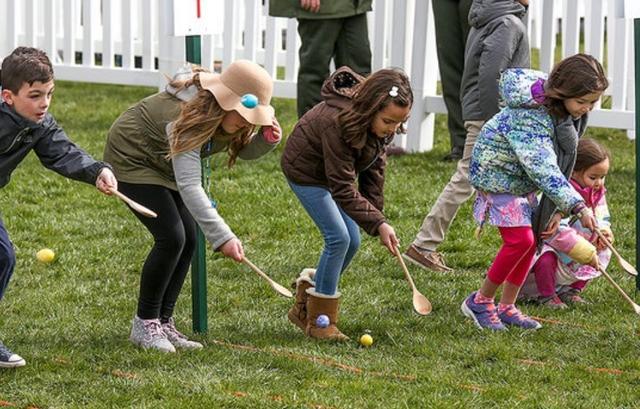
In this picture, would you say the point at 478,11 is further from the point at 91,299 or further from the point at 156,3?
the point at 156,3

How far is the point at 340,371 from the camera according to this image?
572cm

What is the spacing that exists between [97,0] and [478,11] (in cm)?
491

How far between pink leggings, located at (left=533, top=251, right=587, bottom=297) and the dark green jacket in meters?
3.19

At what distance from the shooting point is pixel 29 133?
562 cm

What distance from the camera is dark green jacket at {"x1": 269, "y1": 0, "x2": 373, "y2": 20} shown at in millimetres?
9562

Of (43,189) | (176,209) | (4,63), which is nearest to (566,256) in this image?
(176,209)

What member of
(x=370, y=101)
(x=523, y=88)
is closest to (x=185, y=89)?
(x=370, y=101)

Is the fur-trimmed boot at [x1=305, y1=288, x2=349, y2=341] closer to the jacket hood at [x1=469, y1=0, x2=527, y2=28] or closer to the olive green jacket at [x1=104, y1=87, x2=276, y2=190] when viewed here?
the olive green jacket at [x1=104, y1=87, x2=276, y2=190]

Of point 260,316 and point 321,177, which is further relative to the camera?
point 260,316

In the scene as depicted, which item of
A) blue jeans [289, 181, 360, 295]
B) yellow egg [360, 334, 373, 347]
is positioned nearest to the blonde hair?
blue jeans [289, 181, 360, 295]

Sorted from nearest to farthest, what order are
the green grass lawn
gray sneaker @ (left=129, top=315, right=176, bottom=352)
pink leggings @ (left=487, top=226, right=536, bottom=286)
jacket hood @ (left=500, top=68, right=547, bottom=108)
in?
the green grass lawn < gray sneaker @ (left=129, top=315, right=176, bottom=352) < jacket hood @ (left=500, top=68, right=547, bottom=108) < pink leggings @ (left=487, top=226, right=536, bottom=286)

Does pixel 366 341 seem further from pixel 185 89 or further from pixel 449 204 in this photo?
pixel 449 204

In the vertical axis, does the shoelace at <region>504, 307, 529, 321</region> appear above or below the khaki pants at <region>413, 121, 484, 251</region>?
below

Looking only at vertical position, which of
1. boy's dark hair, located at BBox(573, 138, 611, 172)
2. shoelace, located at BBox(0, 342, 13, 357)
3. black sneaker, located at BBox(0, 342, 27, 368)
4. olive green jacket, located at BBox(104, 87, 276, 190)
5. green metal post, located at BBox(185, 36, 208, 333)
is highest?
olive green jacket, located at BBox(104, 87, 276, 190)
